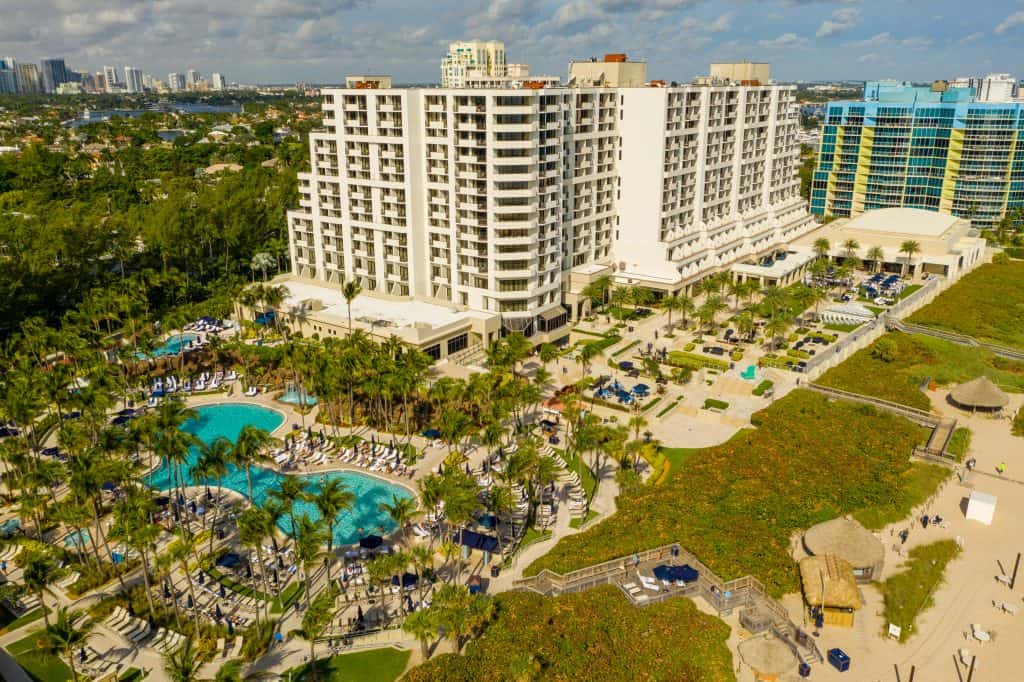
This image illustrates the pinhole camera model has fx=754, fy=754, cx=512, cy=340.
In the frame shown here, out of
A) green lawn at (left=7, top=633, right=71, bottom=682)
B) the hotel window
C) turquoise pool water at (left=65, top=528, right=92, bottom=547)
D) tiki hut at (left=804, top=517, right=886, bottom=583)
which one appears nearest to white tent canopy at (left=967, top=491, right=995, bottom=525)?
tiki hut at (left=804, top=517, right=886, bottom=583)

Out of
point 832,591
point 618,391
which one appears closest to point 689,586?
point 832,591

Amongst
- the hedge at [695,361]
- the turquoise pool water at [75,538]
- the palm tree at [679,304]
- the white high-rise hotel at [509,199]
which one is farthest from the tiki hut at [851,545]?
the turquoise pool water at [75,538]

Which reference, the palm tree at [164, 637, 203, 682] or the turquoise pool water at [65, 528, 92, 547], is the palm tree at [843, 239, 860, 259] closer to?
the turquoise pool water at [65, 528, 92, 547]

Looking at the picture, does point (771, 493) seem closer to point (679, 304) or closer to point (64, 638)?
point (679, 304)

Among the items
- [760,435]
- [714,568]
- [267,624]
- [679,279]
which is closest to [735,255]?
[679,279]

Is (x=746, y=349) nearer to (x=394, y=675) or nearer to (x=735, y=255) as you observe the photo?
(x=735, y=255)

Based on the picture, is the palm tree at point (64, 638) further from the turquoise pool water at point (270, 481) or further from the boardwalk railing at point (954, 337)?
the boardwalk railing at point (954, 337)
